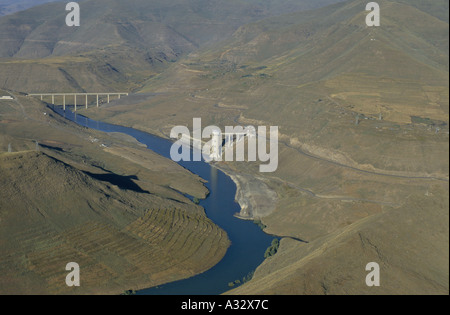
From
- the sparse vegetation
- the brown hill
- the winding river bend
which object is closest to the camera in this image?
the brown hill

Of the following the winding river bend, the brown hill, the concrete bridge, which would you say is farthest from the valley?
the concrete bridge

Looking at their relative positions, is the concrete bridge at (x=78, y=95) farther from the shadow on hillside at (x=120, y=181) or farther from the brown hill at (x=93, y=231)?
the brown hill at (x=93, y=231)

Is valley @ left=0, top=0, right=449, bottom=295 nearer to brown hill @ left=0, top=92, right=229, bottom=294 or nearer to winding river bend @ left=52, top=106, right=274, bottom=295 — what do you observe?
brown hill @ left=0, top=92, right=229, bottom=294

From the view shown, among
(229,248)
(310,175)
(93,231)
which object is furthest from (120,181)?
(310,175)

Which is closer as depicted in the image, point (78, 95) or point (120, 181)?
point (120, 181)

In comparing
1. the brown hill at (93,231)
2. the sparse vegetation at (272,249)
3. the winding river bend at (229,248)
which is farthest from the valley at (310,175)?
the winding river bend at (229,248)

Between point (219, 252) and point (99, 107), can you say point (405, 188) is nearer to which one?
point (219, 252)

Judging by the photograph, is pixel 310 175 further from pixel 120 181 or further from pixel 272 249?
pixel 120 181
